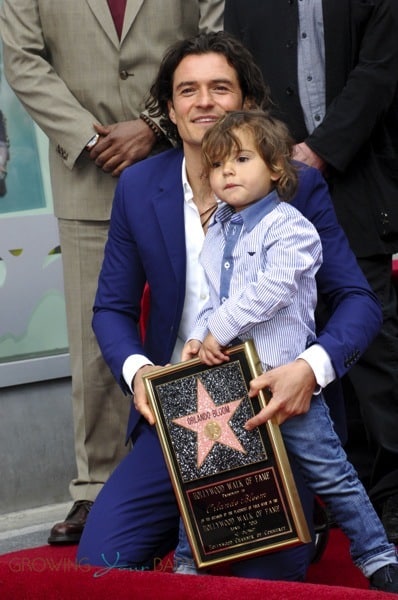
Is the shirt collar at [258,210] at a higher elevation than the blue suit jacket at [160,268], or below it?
higher

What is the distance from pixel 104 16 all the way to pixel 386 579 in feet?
Answer: 6.64

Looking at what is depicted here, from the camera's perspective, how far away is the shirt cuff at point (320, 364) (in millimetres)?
2982

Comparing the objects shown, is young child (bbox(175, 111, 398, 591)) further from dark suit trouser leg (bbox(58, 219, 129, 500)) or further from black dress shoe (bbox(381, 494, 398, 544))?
dark suit trouser leg (bbox(58, 219, 129, 500))

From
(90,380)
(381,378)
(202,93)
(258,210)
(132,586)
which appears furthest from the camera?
(90,380)

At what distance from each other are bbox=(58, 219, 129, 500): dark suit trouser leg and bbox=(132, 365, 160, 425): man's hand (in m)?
1.00

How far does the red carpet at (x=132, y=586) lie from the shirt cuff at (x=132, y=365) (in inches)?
19.7

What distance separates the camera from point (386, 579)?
2.99 m

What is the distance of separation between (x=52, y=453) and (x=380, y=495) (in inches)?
60.7

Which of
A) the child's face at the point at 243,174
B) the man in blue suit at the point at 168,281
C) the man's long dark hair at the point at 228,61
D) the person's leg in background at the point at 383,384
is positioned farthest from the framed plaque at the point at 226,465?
the person's leg in background at the point at 383,384

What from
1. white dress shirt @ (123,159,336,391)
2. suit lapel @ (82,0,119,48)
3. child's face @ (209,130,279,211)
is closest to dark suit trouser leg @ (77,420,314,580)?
white dress shirt @ (123,159,336,391)

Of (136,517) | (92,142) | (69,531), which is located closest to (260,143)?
(136,517)

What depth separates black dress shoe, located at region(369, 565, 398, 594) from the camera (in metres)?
2.97

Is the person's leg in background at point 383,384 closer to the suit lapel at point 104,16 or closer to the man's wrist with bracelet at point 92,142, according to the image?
the man's wrist with bracelet at point 92,142

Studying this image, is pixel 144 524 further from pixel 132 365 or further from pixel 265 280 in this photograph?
pixel 265 280
